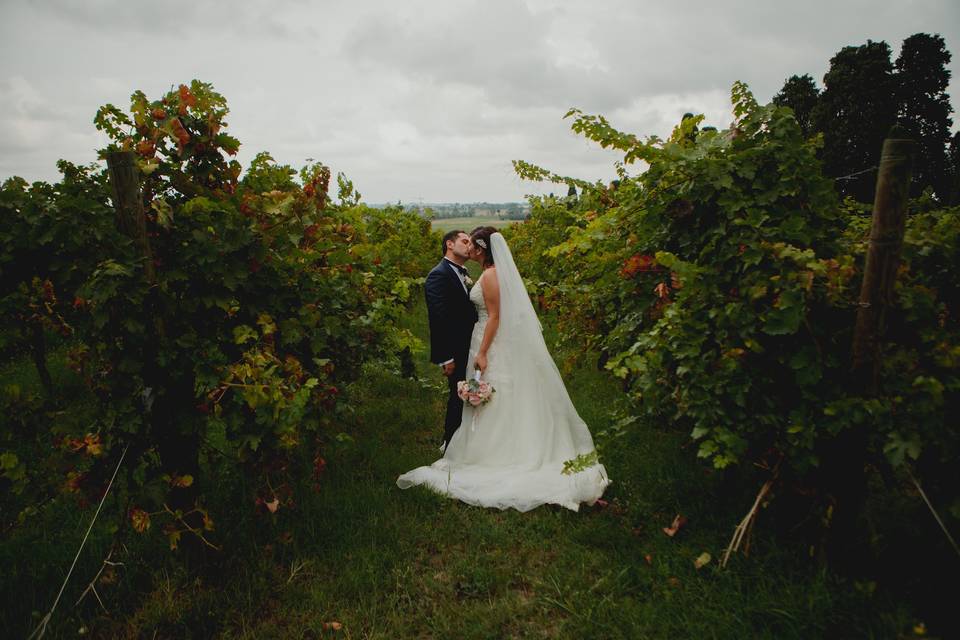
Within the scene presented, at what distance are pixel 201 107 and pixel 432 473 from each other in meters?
3.35

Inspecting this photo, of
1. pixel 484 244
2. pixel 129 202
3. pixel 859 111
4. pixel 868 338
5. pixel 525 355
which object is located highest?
pixel 859 111

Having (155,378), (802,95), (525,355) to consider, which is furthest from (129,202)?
(802,95)

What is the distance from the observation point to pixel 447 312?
5.18 meters

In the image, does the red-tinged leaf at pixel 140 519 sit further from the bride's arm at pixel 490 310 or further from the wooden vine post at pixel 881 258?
the wooden vine post at pixel 881 258

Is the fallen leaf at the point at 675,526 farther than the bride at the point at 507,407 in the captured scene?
No

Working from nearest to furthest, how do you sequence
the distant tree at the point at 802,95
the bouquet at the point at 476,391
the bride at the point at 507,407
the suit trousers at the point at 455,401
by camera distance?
the bride at the point at 507,407 < the bouquet at the point at 476,391 < the suit trousers at the point at 455,401 < the distant tree at the point at 802,95

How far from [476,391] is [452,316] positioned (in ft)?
2.75

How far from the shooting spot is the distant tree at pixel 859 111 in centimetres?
2378

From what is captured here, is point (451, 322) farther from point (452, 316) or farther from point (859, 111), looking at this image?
point (859, 111)

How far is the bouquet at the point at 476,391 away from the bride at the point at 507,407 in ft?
0.24

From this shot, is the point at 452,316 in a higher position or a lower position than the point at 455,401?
higher

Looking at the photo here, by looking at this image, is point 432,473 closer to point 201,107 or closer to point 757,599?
point 757,599

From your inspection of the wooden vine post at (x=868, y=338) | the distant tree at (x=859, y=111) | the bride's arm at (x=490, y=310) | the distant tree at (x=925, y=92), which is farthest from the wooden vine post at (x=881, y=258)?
the distant tree at (x=925, y=92)

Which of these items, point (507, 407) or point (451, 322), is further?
point (451, 322)
